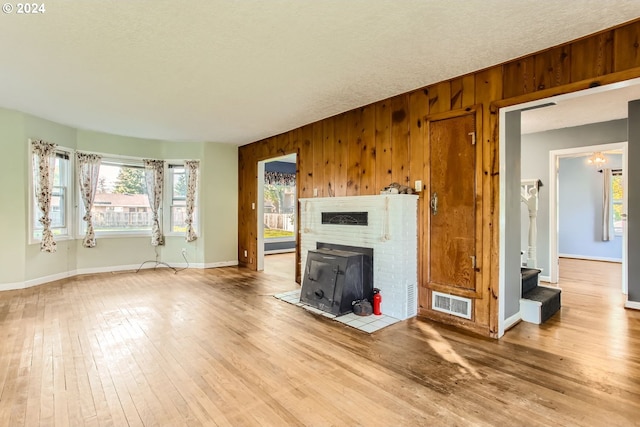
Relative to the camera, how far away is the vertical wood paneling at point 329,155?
4.74 meters

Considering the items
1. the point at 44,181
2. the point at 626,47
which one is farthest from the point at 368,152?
the point at 44,181

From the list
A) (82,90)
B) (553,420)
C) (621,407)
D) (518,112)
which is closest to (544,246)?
(518,112)

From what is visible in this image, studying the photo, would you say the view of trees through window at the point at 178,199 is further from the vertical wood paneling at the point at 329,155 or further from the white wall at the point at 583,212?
the white wall at the point at 583,212

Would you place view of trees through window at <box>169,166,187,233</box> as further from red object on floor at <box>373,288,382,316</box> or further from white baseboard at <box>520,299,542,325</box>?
white baseboard at <box>520,299,542,325</box>

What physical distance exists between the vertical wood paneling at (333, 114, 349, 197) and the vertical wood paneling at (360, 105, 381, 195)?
0.97 ft

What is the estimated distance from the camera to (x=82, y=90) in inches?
146

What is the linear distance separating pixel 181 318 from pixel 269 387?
5.96 ft

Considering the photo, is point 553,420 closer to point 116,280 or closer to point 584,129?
point 584,129

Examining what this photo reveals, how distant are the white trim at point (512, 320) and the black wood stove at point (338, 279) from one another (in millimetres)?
1413

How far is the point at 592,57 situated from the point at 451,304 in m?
2.49

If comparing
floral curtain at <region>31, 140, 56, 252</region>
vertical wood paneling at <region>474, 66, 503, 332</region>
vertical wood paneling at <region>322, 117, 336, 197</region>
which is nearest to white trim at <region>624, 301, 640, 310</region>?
vertical wood paneling at <region>474, 66, 503, 332</region>

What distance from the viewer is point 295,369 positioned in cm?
240

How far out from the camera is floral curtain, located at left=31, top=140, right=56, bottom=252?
4879 millimetres

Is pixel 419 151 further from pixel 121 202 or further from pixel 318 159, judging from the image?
pixel 121 202
